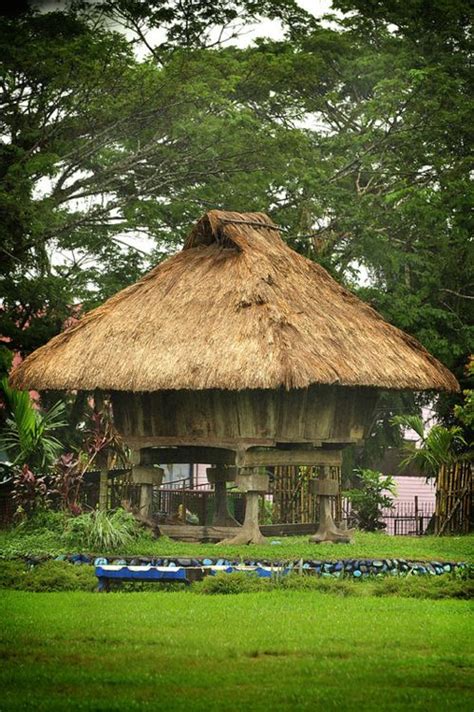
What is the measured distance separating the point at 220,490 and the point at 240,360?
182 inches

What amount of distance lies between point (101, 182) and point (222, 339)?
20.3 feet

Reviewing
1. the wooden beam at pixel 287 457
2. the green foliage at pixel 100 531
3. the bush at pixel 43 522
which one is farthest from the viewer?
the wooden beam at pixel 287 457

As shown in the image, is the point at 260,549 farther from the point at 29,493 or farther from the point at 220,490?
the point at 220,490

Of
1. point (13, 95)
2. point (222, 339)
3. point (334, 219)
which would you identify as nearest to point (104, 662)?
point (222, 339)

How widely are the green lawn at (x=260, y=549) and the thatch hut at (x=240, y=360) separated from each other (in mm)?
975

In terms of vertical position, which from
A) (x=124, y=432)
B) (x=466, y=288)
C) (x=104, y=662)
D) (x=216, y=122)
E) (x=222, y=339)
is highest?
(x=216, y=122)

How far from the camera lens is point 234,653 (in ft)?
33.1

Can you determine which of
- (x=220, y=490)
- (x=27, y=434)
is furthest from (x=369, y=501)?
(x=27, y=434)

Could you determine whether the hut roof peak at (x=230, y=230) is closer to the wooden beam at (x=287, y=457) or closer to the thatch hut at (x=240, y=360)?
the thatch hut at (x=240, y=360)

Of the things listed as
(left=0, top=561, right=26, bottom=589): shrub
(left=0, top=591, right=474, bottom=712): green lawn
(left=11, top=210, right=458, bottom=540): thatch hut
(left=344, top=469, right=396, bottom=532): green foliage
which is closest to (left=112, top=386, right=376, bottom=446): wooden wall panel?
(left=11, top=210, right=458, bottom=540): thatch hut

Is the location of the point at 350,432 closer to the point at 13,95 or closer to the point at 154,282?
the point at 154,282

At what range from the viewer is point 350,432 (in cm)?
1975

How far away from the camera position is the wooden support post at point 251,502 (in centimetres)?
1812

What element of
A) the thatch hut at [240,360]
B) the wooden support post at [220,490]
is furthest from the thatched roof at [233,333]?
the wooden support post at [220,490]
